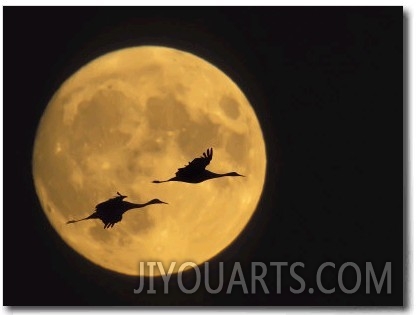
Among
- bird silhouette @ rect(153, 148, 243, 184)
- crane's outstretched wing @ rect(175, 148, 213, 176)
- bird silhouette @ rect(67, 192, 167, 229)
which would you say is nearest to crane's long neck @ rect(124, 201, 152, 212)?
bird silhouette @ rect(67, 192, 167, 229)

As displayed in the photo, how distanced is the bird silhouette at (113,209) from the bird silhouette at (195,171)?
1.45 feet

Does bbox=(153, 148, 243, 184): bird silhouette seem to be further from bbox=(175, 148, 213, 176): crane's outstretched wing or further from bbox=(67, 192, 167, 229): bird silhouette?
bbox=(67, 192, 167, 229): bird silhouette

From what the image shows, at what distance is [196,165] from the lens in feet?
36.9

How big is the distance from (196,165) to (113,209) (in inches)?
51.7

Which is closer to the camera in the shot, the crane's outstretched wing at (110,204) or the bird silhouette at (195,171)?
the bird silhouette at (195,171)

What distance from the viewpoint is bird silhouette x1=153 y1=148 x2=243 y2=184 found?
11.2 m

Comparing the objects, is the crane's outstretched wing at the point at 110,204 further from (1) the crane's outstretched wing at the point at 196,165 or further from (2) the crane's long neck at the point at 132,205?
(1) the crane's outstretched wing at the point at 196,165

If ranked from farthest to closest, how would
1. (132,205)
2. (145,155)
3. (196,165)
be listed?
1. (132,205)
2. (145,155)
3. (196,165)

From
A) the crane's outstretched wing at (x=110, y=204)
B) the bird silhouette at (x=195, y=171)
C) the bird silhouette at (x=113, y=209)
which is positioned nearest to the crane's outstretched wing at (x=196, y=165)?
the bird silhouette at (x=195, y=171)

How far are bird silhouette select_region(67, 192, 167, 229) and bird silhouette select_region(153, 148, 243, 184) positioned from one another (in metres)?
0.44

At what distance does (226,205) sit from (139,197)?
4.19 feet

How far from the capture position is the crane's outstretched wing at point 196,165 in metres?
11.2

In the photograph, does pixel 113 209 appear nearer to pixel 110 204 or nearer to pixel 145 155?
pixel 110 204

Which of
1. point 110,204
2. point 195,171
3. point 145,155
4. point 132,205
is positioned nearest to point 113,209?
point 110,204
